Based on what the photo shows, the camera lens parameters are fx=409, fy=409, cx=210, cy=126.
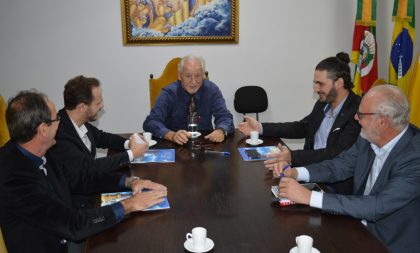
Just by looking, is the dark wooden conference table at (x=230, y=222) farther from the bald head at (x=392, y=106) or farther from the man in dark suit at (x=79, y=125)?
the bald head at (x=392, y=106)

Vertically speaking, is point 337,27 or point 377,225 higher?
point 337,27

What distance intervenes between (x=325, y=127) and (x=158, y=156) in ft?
4.18

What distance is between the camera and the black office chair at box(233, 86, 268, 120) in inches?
185

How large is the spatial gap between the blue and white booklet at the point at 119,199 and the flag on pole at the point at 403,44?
3.15 m

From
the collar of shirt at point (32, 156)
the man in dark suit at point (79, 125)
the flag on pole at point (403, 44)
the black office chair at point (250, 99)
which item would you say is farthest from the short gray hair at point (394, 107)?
the black office chair at point (250, 99)

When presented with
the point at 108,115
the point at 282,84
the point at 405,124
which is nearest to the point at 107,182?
the point at 405,124

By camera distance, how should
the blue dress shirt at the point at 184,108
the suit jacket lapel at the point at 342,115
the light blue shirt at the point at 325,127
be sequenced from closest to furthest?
1. the suit jacket lapel at the point at 342,115
2. the light blue shirt at the point at 325,127
3. the blue dress shirt at the point at 184,108

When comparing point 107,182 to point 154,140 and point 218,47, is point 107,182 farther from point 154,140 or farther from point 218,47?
point 218,47

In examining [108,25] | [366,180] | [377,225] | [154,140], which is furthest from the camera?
[108,25]

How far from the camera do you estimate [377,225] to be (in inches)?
77.8

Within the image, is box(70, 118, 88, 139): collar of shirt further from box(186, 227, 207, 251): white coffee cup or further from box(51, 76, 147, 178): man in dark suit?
box(186, 227, 207, 251): white coffee cup

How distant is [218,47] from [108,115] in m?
1.54

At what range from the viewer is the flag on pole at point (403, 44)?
4055 mm

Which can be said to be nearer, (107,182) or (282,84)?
(107,182)
